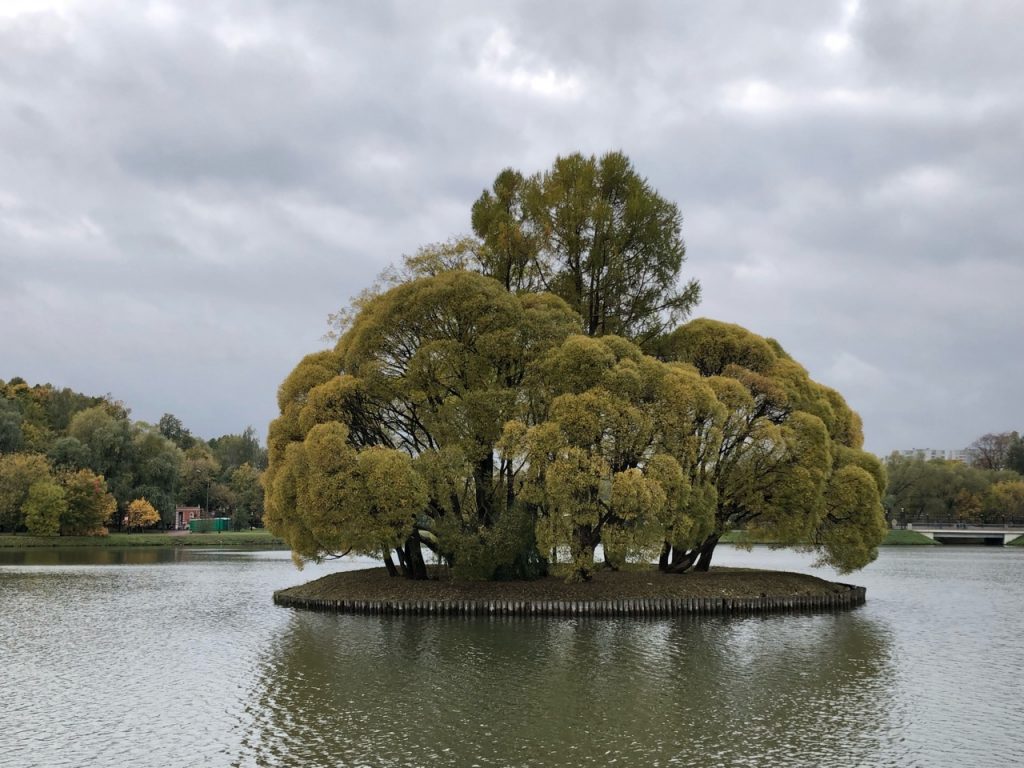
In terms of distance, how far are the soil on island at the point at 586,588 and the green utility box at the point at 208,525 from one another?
287ft

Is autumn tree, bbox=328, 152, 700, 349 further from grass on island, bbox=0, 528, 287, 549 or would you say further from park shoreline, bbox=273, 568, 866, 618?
grass on island, bbox=0, 528, 287, 549

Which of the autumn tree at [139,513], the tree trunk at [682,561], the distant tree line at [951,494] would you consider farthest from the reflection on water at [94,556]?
the distant tree line at [951,494]

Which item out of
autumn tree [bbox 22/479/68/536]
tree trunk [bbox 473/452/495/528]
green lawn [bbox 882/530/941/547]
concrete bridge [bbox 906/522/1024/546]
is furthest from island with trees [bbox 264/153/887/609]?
concrete bridge [bbox 906/522/1024/546]

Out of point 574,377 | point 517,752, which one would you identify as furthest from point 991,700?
point 574,377

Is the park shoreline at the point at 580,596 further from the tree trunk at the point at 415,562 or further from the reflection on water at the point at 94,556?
the reflection on water at the point at 94,556

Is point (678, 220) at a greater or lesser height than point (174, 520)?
greater

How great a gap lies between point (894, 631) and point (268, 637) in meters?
25.4

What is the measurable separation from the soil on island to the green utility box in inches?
3441

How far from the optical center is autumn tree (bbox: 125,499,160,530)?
10575 centimetres

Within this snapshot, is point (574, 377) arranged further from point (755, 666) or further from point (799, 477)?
point (755, 666)

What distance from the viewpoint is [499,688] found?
23.4 metres

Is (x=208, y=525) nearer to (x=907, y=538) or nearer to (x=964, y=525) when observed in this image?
(x=907, y=538)

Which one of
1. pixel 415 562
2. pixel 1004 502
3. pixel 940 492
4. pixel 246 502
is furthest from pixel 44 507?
pixel 1004 502

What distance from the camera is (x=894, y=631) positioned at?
34938 millimetres
